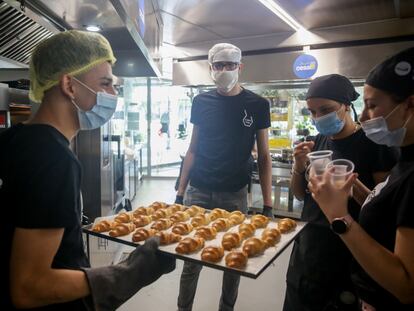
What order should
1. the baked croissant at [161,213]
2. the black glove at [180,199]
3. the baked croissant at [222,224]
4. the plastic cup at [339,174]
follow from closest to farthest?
1. the plastic cup at [339,174]
2. the baked croissant at [222,224]
3. the baked croissant at [161,213]
4. the black glove at [180,199]

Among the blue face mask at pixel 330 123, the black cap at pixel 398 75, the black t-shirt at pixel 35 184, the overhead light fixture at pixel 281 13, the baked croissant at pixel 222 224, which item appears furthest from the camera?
the overhead light fixture at pixel 281 13

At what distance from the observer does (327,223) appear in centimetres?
149

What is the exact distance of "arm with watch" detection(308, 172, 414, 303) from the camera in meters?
0.84

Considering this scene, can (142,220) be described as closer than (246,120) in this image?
Yes

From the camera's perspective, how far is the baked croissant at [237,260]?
4.21 ft

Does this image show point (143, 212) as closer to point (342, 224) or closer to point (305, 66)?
point (342, 224)

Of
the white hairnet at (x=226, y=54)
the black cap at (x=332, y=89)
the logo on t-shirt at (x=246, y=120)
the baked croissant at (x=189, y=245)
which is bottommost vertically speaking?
the baked croissant at (x=189, y=245)

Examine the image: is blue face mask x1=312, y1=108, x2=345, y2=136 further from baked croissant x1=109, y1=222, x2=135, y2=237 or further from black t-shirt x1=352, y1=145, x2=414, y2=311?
baked croissant x1=109, y1=222, x2=135, y2=237

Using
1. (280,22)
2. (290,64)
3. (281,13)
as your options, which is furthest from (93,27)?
(290,64)

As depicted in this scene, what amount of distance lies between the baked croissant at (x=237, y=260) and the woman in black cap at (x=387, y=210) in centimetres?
41

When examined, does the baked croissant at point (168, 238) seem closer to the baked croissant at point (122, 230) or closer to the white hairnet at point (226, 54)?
the baked croissant at point (122, 230)

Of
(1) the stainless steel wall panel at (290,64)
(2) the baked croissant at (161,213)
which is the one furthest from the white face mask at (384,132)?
(1) the stainless steel wall panel at (290,64)

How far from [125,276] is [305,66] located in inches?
157

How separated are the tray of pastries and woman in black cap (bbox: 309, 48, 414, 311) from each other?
1.31ft
